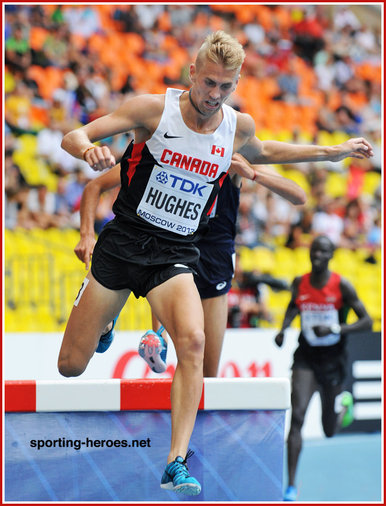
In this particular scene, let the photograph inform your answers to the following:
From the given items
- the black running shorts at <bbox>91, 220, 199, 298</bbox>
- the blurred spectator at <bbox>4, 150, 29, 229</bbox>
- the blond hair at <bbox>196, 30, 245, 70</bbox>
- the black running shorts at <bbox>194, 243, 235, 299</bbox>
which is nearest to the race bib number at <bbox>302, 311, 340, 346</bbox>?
the black running shorts at <bbox>194, 243, 235, 299</bbox>

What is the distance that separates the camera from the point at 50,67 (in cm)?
1270

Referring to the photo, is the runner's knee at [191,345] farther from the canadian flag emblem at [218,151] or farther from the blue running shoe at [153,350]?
the canadian flag emblem at [218,151]

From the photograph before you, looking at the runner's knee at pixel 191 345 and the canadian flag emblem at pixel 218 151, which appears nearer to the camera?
the runner's knee at pixel 191 345

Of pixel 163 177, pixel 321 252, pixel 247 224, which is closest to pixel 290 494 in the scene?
pixel 321 252

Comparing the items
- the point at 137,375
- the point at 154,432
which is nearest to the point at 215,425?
the point at 154,432

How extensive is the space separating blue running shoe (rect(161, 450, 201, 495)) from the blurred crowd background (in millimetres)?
5855

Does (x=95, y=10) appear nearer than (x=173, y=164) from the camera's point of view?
No

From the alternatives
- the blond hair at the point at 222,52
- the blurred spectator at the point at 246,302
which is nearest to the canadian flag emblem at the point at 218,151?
the blond hair at the point at 222,52

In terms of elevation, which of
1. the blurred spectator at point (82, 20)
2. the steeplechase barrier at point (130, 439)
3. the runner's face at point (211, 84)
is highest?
the blurred spectator at point (82, 20)

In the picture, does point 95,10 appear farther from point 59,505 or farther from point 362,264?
point 59,505

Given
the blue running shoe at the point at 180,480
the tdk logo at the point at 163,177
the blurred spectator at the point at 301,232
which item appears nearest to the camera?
the blue running shoe at the point at 180,480

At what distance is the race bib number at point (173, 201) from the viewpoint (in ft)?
14.1

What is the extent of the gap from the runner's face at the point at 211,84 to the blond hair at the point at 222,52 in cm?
3

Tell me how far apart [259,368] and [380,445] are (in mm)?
2003
